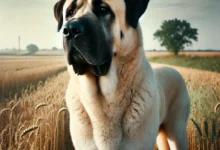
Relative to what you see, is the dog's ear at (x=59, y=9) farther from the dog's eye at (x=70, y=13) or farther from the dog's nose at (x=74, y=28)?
the dog's nose at (x=74, y=28)

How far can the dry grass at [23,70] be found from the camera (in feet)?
12.6

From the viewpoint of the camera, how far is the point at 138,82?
246 centimetres

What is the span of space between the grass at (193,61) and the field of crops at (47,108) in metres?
0.09

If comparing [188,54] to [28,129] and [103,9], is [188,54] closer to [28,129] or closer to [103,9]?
[28,129]

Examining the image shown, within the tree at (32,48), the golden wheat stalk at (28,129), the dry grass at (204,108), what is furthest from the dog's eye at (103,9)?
the dry grass at (204,108)

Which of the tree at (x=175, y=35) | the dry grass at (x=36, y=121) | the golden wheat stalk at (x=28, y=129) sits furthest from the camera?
the tree at (x=175, y=35)

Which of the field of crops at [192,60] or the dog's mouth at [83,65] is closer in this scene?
the dog's mouth at [83,65]

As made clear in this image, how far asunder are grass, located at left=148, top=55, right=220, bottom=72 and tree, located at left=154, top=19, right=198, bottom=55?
120 mm

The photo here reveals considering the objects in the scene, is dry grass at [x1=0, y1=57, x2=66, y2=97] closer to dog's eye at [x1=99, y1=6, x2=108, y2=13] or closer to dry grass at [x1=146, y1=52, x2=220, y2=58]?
dry grass at [x1=146, y1=52, x2=220, y2=58]

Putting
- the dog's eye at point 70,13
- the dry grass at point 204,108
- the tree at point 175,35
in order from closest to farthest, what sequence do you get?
the dog's eye at point 70,13, the dry grass at point 204,108, the tree at point 175,35

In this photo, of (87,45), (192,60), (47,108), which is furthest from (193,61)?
(87,45)

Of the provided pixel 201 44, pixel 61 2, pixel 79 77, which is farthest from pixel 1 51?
pixel 201 44

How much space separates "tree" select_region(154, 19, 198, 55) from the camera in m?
4.16

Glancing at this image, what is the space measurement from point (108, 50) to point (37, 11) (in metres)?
1.93
